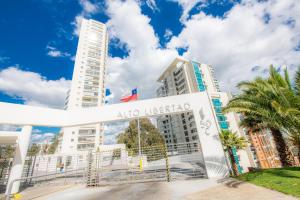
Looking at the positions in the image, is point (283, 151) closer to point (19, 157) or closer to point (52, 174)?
point (52, 174)

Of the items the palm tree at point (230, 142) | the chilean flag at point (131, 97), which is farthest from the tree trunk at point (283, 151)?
the chilean flag at point (131, 97)

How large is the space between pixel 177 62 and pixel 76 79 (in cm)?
4260

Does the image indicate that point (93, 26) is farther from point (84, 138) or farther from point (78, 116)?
point (78, 116)

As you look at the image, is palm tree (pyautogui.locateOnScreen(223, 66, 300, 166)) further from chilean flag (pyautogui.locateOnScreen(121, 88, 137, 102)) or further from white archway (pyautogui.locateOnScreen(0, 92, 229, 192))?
chilean flag (pyautogui.locateOnScreen(121, 88, 137, 102))

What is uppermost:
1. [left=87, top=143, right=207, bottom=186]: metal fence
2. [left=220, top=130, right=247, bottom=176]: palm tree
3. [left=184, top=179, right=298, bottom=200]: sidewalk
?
[left=220, top=130, right=247, bottom=176]: palm tree

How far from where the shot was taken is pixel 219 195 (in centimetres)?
582

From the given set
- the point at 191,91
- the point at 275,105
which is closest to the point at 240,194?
the point at 275,105

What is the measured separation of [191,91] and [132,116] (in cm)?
5089

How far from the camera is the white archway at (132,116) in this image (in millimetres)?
9227

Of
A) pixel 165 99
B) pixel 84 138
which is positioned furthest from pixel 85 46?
pixel 165 99

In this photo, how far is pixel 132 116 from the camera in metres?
11.0

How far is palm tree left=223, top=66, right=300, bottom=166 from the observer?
25.0ft

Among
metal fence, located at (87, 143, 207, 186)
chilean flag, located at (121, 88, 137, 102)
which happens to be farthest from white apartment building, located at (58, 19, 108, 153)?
metal fence, located at (87, 143, 207, 186)

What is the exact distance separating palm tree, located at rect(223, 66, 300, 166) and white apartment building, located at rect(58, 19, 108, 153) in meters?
46.8
